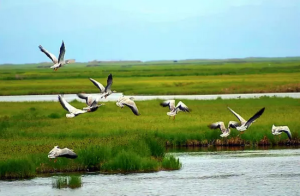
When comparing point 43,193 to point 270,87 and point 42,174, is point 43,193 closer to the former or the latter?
point 42,174

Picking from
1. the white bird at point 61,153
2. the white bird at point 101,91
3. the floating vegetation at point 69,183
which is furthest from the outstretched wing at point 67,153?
the white bird at point 101,91

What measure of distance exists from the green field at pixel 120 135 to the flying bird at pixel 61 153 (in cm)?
82

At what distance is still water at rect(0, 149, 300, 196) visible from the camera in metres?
21.3

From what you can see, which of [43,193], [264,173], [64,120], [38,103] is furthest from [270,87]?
[43,193]

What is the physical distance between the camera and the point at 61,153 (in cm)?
2305

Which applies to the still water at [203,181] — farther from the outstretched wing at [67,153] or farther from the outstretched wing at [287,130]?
the outstretched wing at [287,130]

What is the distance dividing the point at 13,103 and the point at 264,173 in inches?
1305

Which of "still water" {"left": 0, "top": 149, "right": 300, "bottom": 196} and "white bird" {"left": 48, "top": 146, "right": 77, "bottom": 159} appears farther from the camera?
"white bird" {"left": 48, "top": 146, "right": 77, "bottom": 159}

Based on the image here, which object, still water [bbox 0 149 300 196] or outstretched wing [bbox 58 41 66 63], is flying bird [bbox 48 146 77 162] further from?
outstretched wing [bbox 58 41 66 63]

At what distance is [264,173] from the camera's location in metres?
24.2

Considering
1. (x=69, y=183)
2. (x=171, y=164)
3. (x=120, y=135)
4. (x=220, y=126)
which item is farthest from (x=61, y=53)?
(x=220, y=126)

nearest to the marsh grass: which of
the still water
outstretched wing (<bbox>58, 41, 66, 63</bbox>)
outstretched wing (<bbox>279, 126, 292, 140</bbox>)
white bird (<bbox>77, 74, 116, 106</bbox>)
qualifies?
the still water

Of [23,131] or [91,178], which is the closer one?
[91,178]

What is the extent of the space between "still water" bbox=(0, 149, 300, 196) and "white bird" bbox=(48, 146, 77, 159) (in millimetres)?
828
